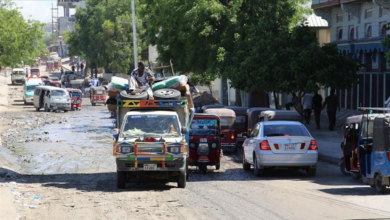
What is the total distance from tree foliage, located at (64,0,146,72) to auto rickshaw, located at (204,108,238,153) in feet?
199

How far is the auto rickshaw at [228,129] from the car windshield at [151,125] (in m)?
9.64

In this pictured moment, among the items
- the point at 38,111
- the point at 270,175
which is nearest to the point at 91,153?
the point at 270,175

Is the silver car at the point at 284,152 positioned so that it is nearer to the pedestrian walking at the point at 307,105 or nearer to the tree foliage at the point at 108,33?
the pedestrian walking at the point at 307,105

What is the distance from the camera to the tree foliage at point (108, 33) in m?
89.3

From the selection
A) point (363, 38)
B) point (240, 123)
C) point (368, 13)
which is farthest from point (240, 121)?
point (368, 13)

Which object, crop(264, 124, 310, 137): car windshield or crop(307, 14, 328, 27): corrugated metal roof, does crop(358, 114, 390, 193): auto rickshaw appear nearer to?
crop(264, 124, 310, 137): car windshield

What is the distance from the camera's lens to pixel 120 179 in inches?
639

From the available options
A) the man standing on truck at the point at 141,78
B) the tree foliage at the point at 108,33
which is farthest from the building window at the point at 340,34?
the tree foliage at the point at 108,33

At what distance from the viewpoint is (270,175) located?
19172 mm

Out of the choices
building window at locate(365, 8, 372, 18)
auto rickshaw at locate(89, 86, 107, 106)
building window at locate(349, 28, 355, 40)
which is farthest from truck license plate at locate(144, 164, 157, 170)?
auto rickshaw at locate(89, 86, 107, 106)

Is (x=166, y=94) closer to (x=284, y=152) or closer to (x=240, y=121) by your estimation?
(x=284, y=152)

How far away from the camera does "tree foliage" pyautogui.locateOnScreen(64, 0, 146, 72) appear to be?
293ft

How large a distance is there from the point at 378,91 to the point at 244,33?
354 inches

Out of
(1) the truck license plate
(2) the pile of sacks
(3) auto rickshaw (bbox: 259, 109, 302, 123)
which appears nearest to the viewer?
(1) the truck license plate
